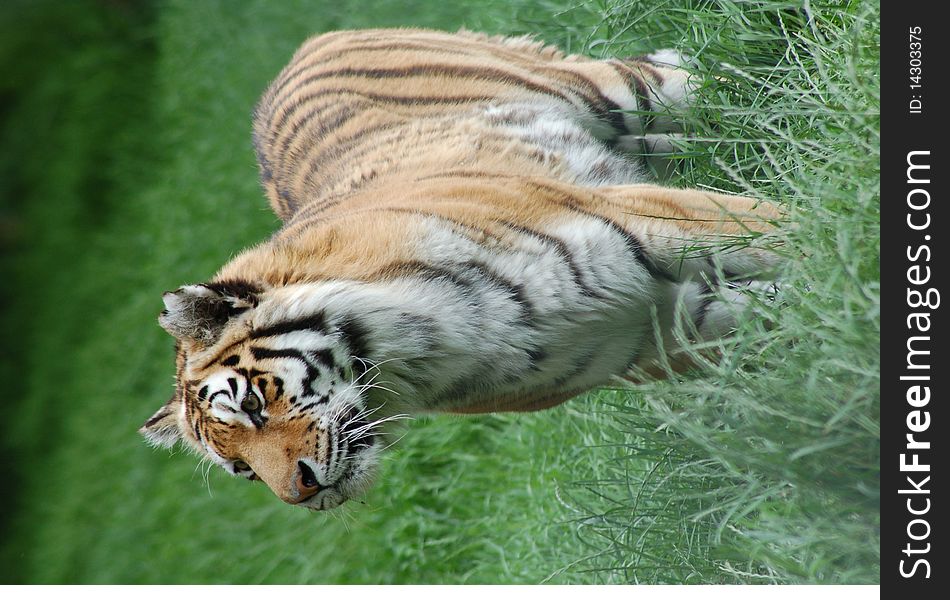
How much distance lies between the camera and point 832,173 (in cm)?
132

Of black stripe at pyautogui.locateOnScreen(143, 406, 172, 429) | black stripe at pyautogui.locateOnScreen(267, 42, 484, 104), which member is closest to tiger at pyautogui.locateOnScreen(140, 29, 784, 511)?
black stripe at pyautogui.locateOnScreen(143, 406, 172, 429)

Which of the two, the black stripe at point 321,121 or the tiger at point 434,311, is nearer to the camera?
the tiger at point 434,311

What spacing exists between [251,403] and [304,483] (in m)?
0.13

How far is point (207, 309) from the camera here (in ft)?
4.73

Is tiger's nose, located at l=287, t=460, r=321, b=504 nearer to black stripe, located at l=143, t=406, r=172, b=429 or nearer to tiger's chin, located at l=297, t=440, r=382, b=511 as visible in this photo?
tiger's chin, located at l=297, t=440, r=382, b=511

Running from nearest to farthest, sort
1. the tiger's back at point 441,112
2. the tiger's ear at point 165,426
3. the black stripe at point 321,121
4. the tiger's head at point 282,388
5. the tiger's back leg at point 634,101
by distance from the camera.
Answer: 1. the tiger's head at point 282,388
2. the tiger's ear at point 165,426
3. the tiger's back at point 441,112
4. the tiger's back leg at point 634,101
5. the black stripe at point 321,121

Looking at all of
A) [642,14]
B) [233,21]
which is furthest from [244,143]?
[642,14]

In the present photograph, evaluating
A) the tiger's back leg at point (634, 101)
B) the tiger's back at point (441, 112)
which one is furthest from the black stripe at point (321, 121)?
the tiger's back leg at point (634, 101)

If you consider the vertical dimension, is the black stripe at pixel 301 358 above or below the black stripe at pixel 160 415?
above

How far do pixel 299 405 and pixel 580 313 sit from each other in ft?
1.34

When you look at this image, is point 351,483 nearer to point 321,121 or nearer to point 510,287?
point 510,287

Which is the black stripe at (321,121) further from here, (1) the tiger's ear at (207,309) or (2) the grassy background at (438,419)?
(1) the tiger's ear at (207,309)

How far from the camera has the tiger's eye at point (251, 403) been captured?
142cm
